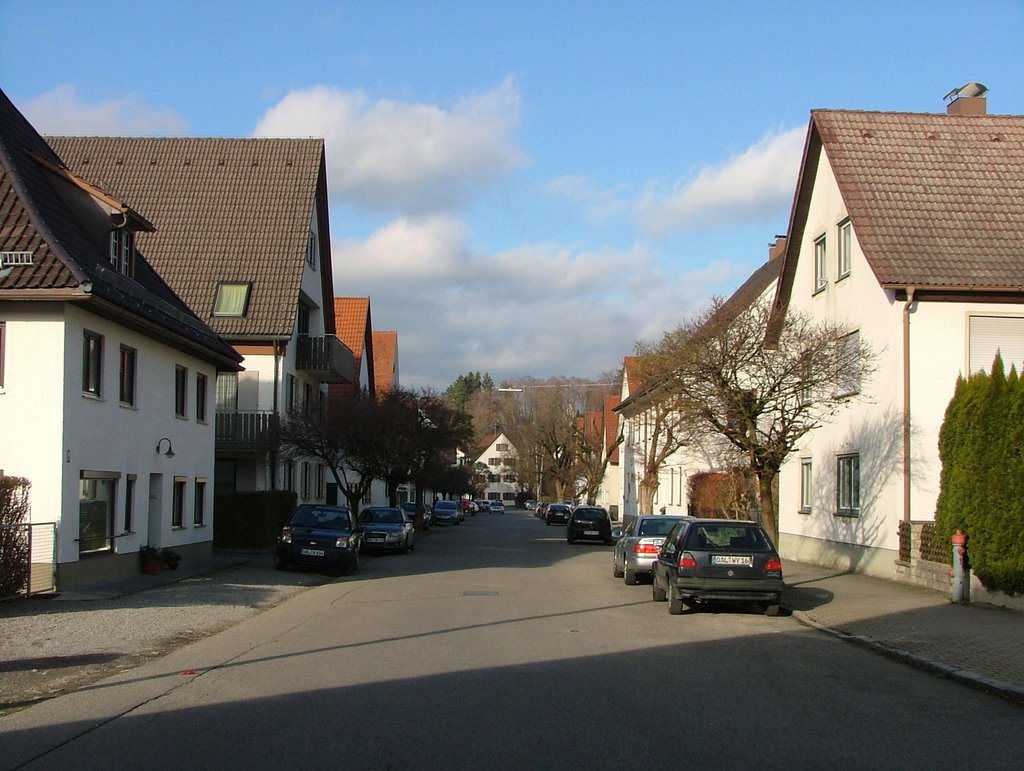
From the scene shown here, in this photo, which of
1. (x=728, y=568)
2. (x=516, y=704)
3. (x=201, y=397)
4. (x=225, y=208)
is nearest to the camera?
(x=516, y=704)

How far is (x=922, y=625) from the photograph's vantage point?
14727 mm

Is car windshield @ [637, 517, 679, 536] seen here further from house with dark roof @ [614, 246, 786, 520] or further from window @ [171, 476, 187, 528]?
house with dark roof @ [614, 246, 786, 520]

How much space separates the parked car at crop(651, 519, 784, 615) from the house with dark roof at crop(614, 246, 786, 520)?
1763cm

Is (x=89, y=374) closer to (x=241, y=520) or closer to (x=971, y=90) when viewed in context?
(x=241, y=520)

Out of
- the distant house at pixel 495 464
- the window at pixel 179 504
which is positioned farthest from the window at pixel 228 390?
the distant house at pixel 495 464

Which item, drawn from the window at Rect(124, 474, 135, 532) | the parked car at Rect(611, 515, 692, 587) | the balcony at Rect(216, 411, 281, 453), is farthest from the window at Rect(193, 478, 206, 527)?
the parked car at Rect(611, 515, 692, 587)

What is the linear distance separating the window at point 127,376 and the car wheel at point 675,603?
36.9ft

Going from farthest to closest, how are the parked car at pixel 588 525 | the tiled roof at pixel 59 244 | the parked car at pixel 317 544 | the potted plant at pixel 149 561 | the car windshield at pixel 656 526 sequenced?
1. the parked car at pixel 588 525
2. the parked car at pixel 317 544
3. the car windshield at pixel 656 526
4. the potted plant at pixel 149 561
5. the tiled roof at pixel 59 244

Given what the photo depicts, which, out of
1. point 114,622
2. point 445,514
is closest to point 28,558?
point 114,622

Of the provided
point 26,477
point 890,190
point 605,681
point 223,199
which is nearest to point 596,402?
point 223,199

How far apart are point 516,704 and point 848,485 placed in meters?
17.7

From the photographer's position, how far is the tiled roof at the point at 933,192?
21.7 meters

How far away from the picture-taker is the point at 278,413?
3494 centimetres

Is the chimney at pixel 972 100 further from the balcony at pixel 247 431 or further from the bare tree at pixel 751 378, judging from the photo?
the balcony at pixel 247 431
